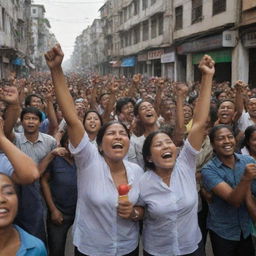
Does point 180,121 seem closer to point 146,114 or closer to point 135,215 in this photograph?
point 146,114

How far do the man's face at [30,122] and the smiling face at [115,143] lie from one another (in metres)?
1.44

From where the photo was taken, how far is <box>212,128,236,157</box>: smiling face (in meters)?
2.90

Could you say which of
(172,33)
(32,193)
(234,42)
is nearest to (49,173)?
(32,193)

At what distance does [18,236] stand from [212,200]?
1615mm

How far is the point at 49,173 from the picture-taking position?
3.26 m

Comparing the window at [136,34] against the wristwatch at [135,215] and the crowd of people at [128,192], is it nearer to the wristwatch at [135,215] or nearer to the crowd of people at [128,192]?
the crowd of people at [128,192]

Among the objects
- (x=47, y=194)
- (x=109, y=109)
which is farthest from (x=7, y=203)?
(x=109, y=109)

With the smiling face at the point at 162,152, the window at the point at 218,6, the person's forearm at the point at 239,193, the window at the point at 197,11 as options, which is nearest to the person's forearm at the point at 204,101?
the smiling face at the point at 162,152

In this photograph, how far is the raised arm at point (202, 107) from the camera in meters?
2.52

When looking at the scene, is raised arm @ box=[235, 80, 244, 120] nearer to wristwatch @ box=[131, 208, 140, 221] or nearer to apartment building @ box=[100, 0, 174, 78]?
wristwatch @ box=[131, 208, 140, 221]

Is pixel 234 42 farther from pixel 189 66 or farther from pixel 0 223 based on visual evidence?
pixel 0 223

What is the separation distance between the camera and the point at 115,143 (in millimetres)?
2473

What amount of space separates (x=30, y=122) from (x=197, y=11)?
53.2 feet

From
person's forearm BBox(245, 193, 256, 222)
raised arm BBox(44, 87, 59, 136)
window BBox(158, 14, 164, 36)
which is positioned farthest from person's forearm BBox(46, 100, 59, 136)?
window BBox(158, 14, 164, 36)
